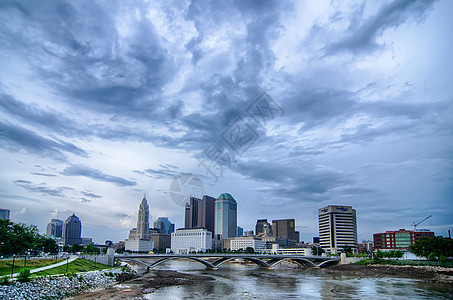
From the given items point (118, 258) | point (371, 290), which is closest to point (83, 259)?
point (118, 258)

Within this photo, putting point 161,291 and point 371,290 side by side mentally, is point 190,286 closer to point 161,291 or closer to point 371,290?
point 161,291

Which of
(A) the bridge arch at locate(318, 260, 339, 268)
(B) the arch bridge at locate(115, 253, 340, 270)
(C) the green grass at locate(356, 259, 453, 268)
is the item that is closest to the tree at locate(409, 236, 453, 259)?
(C) the green grass at locate(356, 259, 453, 268)

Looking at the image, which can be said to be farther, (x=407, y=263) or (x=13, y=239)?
(x=407, y=263)

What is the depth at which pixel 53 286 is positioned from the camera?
47031 millimetres

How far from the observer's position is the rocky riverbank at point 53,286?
38463mm

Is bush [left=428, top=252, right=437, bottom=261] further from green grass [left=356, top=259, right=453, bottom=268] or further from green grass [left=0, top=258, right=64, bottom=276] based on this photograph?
green grass [left=0, top=258, right=64, bottom=276]

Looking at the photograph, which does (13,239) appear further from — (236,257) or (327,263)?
(327,263)

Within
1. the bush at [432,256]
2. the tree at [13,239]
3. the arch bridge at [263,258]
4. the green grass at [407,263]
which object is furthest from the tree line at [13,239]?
the bush at [432,256]

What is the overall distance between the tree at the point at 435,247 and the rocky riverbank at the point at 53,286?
112 metres

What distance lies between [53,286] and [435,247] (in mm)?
124612

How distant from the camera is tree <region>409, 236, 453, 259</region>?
11775 cm

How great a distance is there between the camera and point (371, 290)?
64.6 m

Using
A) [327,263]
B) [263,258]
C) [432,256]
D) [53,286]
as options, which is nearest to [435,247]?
[432,256]

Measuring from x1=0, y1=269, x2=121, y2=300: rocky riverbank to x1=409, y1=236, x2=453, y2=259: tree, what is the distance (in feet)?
367
